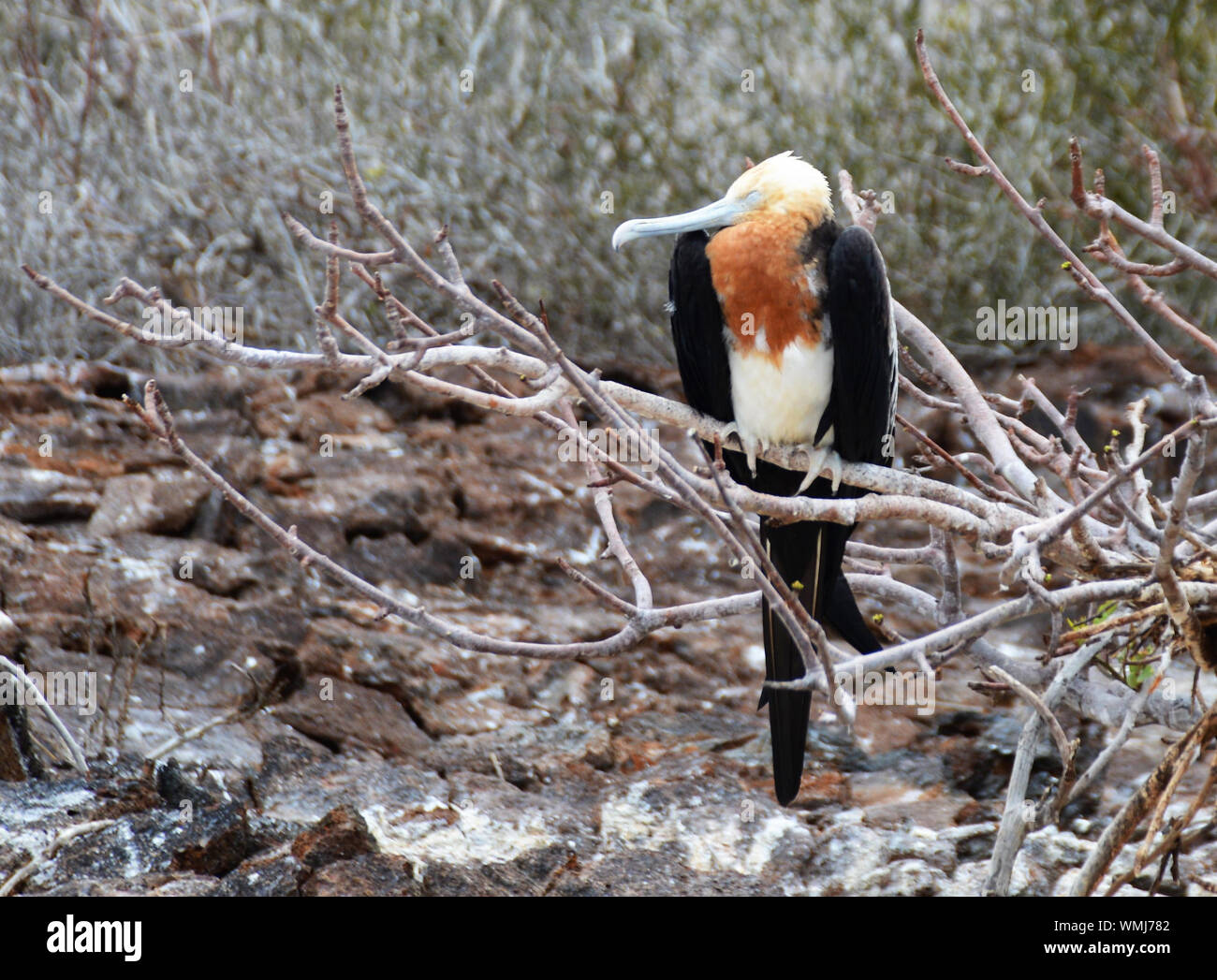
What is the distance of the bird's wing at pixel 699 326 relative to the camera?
254cm

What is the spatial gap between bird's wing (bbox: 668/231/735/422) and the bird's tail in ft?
1.04

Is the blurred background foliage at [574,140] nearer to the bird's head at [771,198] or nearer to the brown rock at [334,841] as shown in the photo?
the bird's head at [771,198]

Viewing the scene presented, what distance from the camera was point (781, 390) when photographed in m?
2.49

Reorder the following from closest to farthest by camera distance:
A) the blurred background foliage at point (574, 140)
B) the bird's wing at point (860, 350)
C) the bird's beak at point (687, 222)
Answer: the bird's beak at point (687, 222), the bird's wing at point (860, 350), the blurred background foliage at point (574, 140)

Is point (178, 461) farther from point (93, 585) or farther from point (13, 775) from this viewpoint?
point (13, 775)

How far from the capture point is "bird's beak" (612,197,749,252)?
2.25 meters

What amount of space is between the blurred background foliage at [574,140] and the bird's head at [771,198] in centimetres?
181

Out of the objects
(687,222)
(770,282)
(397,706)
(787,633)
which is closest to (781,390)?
(770,282)

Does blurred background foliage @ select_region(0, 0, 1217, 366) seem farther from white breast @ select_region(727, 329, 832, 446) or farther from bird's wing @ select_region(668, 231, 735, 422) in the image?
white breast @ select_region(727, 329, 832, 446)

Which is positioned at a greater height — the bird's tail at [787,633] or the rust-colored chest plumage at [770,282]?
the rust-colored chest plumage at [770,282]

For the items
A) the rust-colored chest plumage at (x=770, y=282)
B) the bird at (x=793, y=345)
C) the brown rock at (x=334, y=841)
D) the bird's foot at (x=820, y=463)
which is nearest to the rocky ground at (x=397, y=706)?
the brown rock at (x=334, y=841)

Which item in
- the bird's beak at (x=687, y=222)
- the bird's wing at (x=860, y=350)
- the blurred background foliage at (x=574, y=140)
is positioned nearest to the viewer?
the bird's beak at (x=687, y=222)

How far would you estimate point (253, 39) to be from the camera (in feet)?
14.9

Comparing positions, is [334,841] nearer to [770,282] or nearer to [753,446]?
[753,446]
